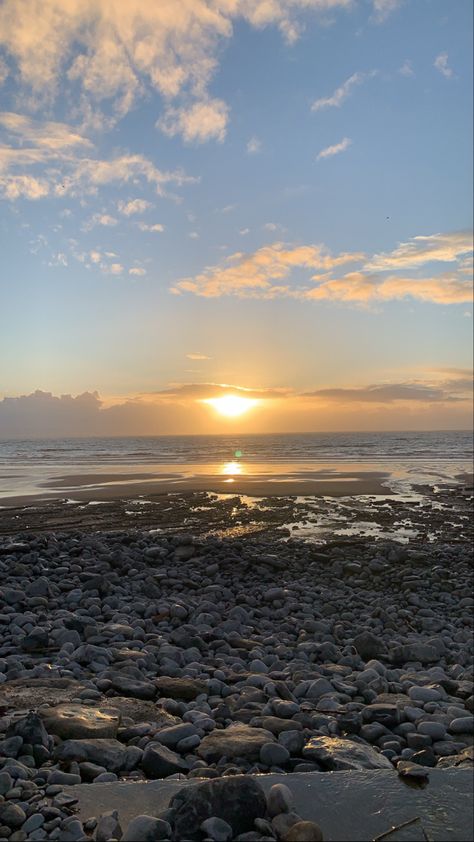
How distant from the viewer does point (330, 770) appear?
11.9 ft

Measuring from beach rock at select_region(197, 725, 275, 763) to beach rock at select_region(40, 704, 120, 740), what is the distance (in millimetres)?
687

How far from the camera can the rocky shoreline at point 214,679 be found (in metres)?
3.22

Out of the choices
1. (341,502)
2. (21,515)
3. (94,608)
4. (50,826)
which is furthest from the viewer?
(341,502)

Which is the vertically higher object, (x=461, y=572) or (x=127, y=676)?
(x=127, y=676)

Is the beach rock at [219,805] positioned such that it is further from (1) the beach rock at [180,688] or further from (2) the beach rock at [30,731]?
(1) the beach rock at [180,688]

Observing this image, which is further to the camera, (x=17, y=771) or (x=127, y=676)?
(x=127, y=676)

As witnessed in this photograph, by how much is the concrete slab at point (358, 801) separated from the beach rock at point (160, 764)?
0.21 m

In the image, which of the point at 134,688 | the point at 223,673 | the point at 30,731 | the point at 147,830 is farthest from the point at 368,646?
the point at 147,830

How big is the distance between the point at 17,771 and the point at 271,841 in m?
1.60

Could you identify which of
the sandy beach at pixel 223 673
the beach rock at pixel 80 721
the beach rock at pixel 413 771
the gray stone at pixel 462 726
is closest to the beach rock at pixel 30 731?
the sandy beach at pixel 223 673

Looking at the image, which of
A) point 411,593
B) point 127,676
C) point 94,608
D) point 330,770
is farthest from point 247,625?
point 330,770

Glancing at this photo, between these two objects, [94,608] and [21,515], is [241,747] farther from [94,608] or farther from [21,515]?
[21,515]

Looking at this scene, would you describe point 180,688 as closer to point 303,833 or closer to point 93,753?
point 93,753

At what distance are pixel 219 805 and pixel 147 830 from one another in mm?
361
